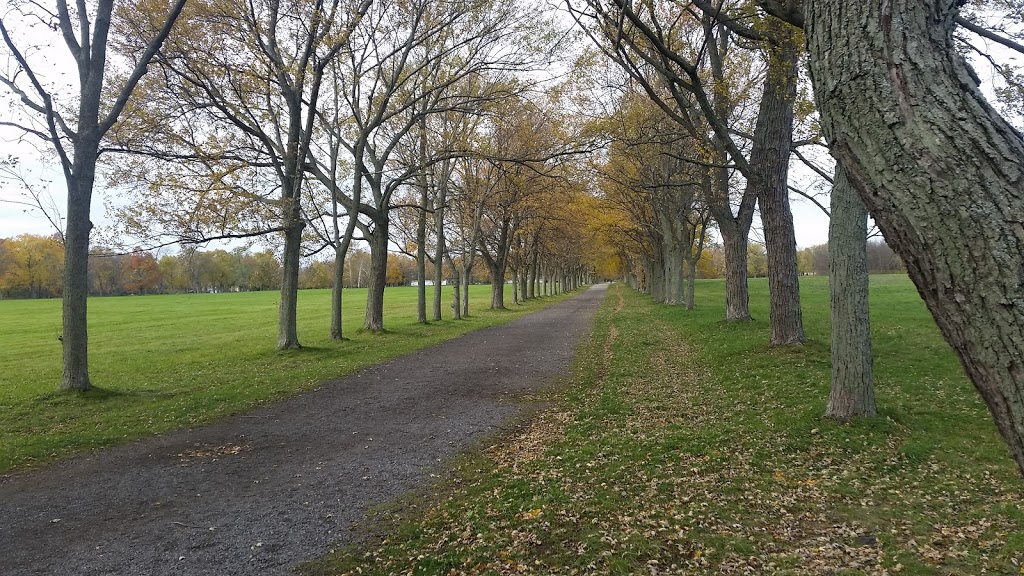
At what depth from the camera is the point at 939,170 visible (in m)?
1.60

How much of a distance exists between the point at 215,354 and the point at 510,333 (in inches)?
378

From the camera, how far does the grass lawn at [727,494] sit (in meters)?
3.92

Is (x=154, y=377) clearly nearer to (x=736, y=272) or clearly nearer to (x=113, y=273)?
(x=736, y=272)

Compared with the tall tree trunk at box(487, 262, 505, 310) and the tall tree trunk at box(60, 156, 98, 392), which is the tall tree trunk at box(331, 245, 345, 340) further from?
the tall tree trunk at box(487, 262, 505, 310)

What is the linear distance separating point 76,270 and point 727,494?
11.3 metres

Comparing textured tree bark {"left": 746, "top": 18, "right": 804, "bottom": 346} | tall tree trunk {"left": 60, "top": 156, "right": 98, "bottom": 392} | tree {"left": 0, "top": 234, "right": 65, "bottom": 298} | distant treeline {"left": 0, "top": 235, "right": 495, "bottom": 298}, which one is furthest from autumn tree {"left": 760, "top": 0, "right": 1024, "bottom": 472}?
tree {"left": 0, "top": 234, "right": 65, "bottom": 298}

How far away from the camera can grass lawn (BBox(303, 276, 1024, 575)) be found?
392 cm

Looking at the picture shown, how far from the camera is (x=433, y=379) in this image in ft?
37.3

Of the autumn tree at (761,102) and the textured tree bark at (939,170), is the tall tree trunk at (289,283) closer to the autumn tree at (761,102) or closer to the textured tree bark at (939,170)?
the autumn tree at (761,102)

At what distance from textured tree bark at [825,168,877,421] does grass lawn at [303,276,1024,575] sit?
340 millimetres

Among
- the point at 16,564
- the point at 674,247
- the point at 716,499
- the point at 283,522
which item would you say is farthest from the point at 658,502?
the point at 674,247

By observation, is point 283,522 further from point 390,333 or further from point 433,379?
point 390,333

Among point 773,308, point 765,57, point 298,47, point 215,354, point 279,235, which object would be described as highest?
point 298,47

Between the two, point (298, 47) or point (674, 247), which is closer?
point (298, 47)
